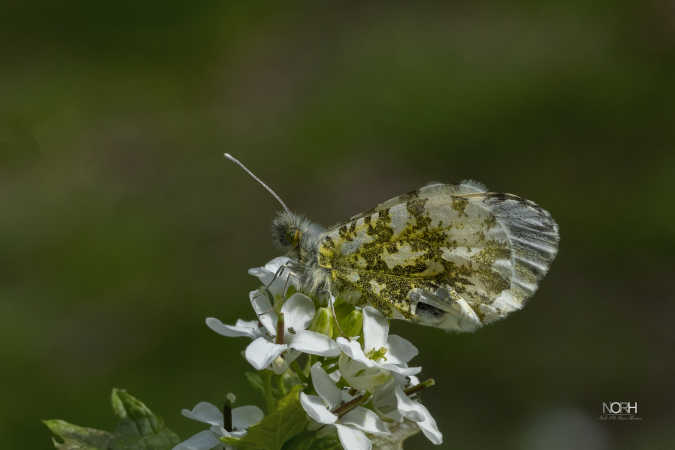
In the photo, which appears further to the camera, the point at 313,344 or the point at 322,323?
the point at 322,323

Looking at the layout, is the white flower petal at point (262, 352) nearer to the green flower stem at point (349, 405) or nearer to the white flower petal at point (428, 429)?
the green flower stem at point (349, 405)

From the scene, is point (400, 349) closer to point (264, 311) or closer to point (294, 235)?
point (264, 311)

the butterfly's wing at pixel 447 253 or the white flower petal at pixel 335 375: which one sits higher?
the butterfly's wing at pixel 447 253

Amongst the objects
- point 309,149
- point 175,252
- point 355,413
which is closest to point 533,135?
point 309,149

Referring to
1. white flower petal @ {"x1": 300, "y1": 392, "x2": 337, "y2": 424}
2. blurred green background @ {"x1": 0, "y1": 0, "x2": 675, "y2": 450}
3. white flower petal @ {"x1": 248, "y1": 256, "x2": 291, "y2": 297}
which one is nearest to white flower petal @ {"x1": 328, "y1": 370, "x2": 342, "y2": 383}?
white flower petal @ {"x1": 300, "y1": 392, "x2": 337, "y2": 424}

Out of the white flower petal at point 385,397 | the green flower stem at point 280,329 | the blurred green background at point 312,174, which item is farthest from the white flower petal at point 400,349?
the blurred green background at point 312,174

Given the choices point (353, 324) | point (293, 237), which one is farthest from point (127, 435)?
point (293, 237)
